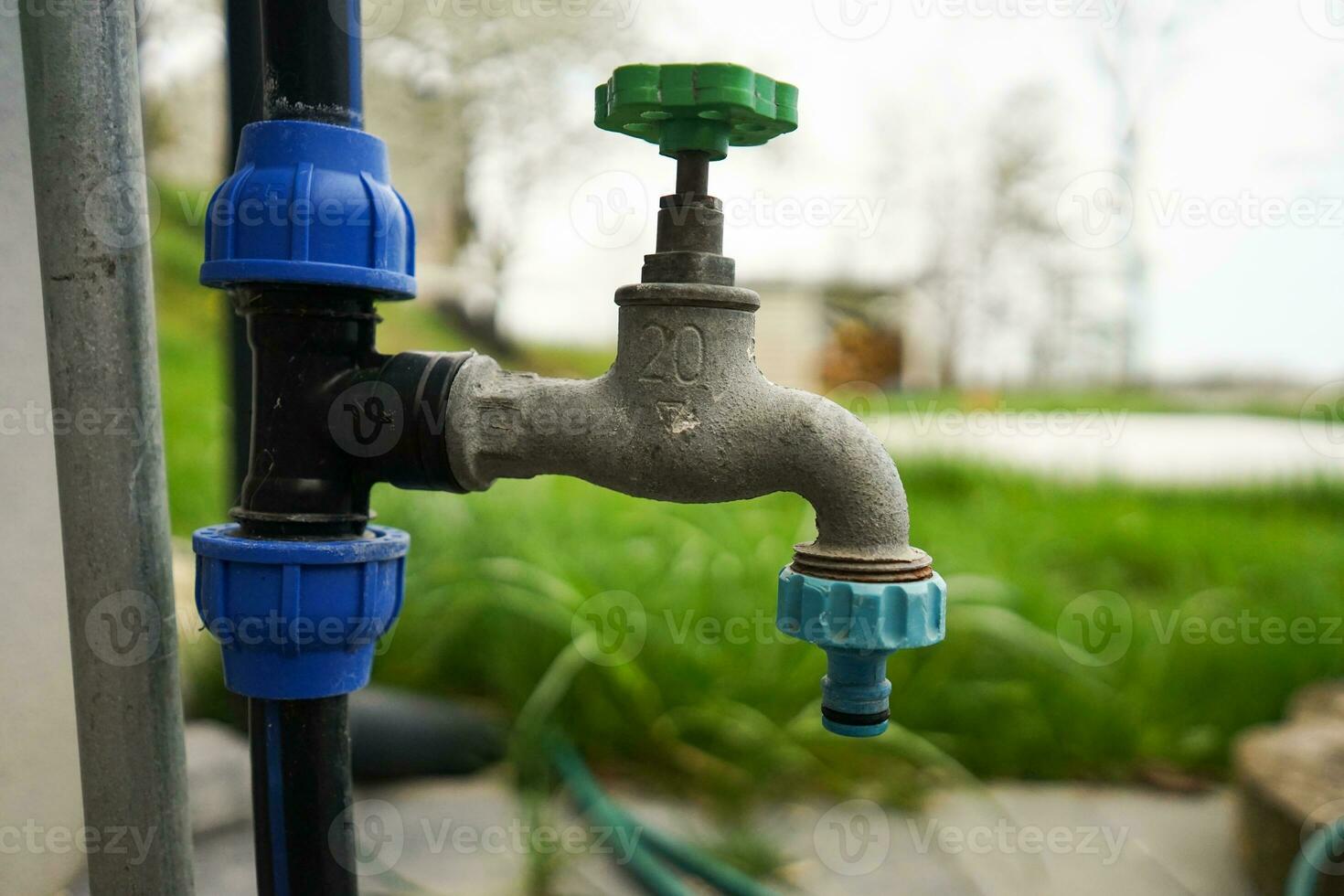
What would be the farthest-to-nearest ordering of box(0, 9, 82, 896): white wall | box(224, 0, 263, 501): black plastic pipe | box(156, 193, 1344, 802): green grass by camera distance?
box(156, 193, 1344, 802): green grass → box(224, 0, 263, 501): black plastic pipe → box(0, 9, 82, 896): white wall

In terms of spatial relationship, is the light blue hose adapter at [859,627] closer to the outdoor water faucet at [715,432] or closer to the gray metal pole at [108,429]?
the outdoor water faucet at [715,432]

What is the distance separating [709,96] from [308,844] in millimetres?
527

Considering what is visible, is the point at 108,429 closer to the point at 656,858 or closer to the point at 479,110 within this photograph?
the point at 656,858

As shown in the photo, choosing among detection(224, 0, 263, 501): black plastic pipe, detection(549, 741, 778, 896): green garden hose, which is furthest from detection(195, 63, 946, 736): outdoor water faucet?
detection(549, 741, 778, 896): green garden hose

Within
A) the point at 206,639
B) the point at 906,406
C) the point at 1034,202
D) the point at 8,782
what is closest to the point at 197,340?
the point at 206,639

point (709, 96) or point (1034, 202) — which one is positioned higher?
point (1034, 202)

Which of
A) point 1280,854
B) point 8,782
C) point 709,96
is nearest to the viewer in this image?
point 709,96

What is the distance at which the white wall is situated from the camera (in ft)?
2.50

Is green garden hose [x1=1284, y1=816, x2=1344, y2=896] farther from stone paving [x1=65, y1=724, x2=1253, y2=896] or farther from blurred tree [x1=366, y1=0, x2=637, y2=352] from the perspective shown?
blurred tree [x1=366, y1=0, x2=637, y2=352]

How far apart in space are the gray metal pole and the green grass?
697 mm

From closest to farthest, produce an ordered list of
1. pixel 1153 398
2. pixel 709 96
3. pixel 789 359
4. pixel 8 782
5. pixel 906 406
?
1. pixel 709 96
2. pixel 8 782
3. pixel 906 406
4. pixel 1153 398
5. pixel 789 359

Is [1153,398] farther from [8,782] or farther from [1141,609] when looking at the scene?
[8,782]

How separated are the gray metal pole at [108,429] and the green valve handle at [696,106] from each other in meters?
0.29

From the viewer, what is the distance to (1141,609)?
66.7 inches
